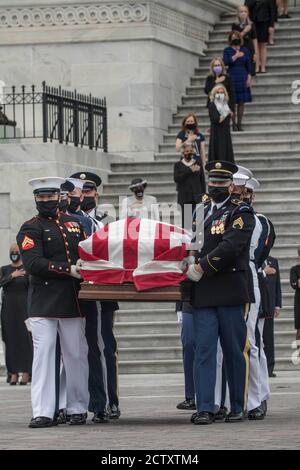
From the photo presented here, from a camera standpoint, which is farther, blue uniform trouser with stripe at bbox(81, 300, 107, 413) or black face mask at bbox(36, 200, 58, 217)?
blue uniform trouser with stripe at bbox(81, 300, 107, 413)

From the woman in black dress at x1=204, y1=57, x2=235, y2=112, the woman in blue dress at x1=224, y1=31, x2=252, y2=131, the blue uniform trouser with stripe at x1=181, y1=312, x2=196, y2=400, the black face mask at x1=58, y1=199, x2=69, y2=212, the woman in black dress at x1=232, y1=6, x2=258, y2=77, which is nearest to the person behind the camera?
the black face mask at x1=58, y1=199, x2=69, y2=212

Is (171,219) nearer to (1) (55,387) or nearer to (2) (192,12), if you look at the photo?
(2) (192,12)

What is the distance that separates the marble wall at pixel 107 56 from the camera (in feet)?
98.9

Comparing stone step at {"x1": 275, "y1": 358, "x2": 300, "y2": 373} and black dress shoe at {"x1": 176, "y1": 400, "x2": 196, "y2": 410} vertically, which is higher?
black dress shoe at {"x1": 176, "y1": 400, "x2": 196, "y2": 410}

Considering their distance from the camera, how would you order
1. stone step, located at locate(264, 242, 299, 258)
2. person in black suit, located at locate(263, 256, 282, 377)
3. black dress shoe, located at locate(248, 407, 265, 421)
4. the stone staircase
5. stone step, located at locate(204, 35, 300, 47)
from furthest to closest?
stone step, located at locate(204, 35, 300, 47)
stone step, located at locate(264, 242, 299, 258)
the stone staircase
person in black suit, located at locate(263, 256, 282, 377)
black dress shoe, located at locate(248, 407, 265, 421)

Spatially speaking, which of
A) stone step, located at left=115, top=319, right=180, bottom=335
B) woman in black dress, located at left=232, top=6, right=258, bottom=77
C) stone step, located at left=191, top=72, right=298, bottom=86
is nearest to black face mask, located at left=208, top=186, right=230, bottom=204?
stone step, located at left=115, top=319, right=180, bottom=335

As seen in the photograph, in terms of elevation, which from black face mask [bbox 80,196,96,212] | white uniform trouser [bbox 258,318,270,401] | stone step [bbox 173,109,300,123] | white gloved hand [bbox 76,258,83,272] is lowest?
white uniform trouser [bbox 258,318,270,401]

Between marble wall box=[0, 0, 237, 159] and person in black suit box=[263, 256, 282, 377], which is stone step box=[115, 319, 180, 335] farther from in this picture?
marble wall box=[0, 0, 237, 159]

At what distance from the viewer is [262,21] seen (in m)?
31.4

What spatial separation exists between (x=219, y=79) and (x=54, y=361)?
1394 cm

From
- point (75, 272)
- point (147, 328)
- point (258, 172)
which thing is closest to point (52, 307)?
point (75, 272)

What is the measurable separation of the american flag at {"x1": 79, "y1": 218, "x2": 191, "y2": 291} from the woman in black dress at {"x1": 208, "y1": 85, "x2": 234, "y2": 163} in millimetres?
12373

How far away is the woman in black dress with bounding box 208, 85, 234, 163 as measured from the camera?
87.8 feet

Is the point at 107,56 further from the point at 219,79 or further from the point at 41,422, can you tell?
the point at 41,422
